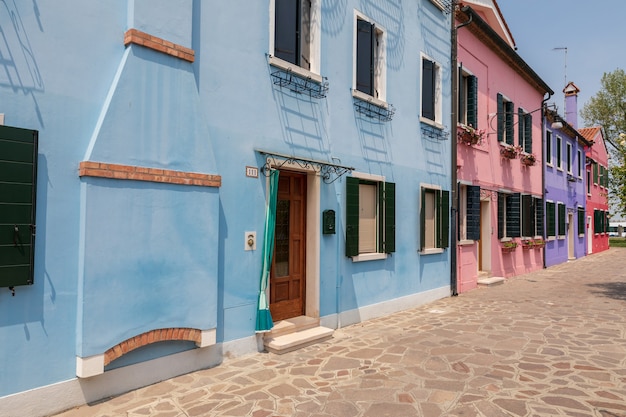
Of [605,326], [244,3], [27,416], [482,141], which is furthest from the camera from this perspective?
[482,141]

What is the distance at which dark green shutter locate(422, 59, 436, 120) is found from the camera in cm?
965

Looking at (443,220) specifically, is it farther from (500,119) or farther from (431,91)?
(500,119)

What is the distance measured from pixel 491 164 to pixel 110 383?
12.1 m

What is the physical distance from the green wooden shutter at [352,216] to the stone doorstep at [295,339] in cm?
148

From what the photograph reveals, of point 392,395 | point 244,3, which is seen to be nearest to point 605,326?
point 392,395

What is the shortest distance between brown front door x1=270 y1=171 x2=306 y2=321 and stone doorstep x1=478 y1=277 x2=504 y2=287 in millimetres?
7200

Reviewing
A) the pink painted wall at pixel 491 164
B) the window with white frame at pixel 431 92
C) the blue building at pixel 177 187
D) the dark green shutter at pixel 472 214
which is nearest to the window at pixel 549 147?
the pink painted wall at pixel 491 164

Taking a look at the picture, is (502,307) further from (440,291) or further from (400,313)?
(400,313)

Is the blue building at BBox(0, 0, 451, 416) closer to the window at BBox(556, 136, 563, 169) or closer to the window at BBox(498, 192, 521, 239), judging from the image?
the window at BBox(498, 192, 521, 239)

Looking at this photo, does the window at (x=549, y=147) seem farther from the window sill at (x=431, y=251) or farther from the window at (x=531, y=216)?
the window sill at (x=431, y=251)

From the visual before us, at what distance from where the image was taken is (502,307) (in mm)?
9078

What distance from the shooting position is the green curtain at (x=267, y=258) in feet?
18.5

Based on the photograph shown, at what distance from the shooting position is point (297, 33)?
258 inches

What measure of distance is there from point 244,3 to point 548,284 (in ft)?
39.3
